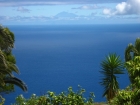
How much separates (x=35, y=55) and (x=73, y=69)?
123 ft

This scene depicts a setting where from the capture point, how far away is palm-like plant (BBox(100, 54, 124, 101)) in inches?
593

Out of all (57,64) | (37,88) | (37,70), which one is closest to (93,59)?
(57,64)

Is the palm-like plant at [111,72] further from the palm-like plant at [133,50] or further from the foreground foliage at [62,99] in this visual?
the foreground foliage at [62,99]

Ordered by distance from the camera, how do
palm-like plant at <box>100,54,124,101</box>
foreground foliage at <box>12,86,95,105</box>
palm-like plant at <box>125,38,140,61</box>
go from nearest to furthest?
foreground foliage at <box>12,86,95,105</box> < palm-like plant at <box>100,54,124,101</box> < palm-like plant at <box>125,38,140,61</box>

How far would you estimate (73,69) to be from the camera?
301 ft

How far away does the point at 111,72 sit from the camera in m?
Answer: 15.2

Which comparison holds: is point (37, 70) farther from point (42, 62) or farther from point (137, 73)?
point (137, 73)

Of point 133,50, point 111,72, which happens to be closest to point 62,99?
point 111,72

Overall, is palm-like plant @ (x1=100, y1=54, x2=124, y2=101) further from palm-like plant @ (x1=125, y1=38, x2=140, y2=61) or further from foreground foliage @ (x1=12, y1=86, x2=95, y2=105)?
foreground foliage @ (x1=12, y1=86, x2=95, y2=105)

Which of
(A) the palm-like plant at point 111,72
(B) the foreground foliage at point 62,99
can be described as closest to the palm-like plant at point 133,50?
(A) the palm-like plant at point 111,72

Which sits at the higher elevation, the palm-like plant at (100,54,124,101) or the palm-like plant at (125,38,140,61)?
the palm-like plant at (125,38,140,61)

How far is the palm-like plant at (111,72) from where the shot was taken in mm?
15062

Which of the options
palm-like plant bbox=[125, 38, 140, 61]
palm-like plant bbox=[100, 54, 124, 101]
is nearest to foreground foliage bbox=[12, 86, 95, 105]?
palm-like plant bbox=[100, 54, 124, 101]

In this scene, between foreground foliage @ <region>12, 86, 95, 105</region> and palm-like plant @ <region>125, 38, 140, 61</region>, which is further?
palm-like plant @ <region>125, 38, 140, 61</region>
